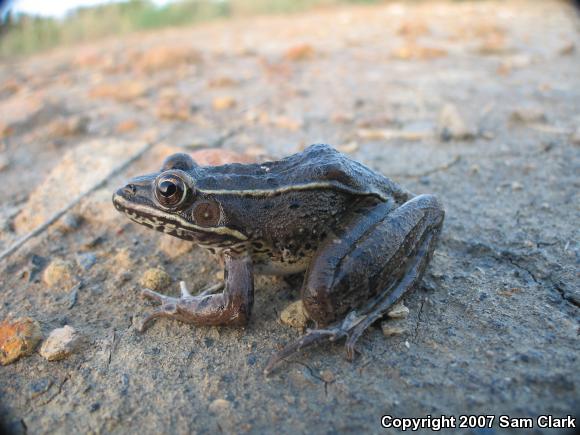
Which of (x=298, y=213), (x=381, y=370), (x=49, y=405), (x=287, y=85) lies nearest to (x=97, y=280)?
(x=49, y=405)

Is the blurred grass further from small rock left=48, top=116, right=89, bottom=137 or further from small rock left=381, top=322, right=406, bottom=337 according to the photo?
small rock left=381, top=322, right=406, bottom=337

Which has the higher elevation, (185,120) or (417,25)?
(417,25)

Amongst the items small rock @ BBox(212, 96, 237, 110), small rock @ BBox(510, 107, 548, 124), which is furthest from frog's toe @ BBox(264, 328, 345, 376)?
small rock @ BBox(212, 96, 237, 110)

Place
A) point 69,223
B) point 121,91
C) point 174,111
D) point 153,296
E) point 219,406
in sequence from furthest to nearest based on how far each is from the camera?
point 121,91 → point 174,111 → point 69,223 → point 153,296 → point 219,406

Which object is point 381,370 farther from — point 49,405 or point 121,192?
point 121,192

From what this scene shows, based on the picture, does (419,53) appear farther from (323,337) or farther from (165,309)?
(165,309)

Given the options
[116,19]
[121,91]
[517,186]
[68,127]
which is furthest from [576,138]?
[116,19]
